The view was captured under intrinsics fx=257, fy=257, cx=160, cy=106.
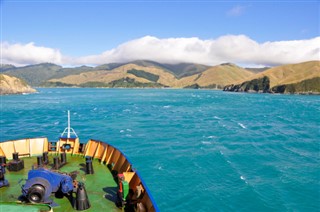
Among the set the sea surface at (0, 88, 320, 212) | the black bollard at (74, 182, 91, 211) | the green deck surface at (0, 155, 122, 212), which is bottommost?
the sea surface at (0, 88, 320, 212)

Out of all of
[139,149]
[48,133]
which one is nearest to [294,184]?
[139,149]

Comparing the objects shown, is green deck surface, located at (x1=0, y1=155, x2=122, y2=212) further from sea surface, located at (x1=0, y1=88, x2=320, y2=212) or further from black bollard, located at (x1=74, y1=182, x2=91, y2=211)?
sea surface, located at (x1=0, y1=88, x2=320, y2=212)

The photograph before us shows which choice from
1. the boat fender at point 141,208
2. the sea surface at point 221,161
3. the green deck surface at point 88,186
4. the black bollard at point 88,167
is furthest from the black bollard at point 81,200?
the sea surface at point 221,161

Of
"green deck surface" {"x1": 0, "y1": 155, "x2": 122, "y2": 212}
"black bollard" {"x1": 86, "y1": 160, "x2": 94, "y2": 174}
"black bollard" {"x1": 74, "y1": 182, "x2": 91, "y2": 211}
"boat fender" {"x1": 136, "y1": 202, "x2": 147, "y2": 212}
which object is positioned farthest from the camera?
"black bollard" {"x1": 86, "y1": 160, "x2": 94, "y2": 174}

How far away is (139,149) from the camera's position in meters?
49.6

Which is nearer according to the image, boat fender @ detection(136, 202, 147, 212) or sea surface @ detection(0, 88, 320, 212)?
boat fender @ detection(136, 202, 147, 212)

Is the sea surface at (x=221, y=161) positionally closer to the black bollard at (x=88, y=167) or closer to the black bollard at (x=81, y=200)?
the black bollard at (x=88, y=167)

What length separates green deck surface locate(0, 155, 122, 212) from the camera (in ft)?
55.5

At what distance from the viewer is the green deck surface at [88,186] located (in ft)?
55.5

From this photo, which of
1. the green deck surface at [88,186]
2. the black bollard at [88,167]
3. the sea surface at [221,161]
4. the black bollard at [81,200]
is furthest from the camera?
the sea surface at [221,161]

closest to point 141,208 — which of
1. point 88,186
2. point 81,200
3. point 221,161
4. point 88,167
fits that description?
point 81,200

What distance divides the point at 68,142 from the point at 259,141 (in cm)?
4233

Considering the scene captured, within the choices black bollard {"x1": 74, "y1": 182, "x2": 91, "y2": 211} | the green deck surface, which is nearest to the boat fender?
the green deck surface

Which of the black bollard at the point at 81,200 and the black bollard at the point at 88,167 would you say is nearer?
the black bollard at the point at 81,200
